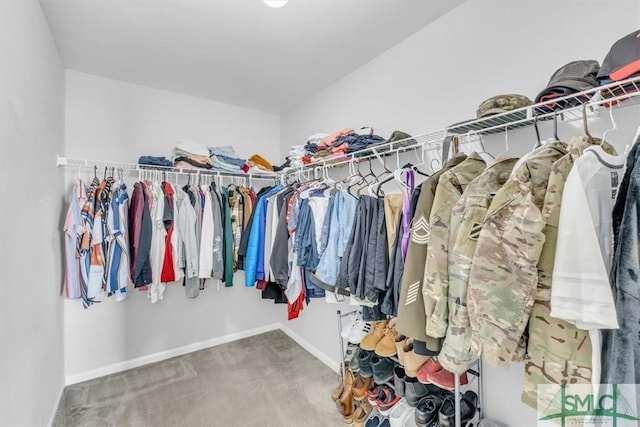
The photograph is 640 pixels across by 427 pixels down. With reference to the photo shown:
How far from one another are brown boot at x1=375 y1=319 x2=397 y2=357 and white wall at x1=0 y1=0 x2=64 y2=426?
5.76ft

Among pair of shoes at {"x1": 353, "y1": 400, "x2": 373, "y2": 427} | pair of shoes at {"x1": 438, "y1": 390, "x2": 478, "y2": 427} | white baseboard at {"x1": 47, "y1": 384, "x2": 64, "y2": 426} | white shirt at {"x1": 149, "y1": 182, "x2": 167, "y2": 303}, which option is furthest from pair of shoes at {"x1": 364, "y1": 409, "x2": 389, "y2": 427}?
white baseboard at {"x1": 47, "y1": 384, "x2": 64, "y2": 426}

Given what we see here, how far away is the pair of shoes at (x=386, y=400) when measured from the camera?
175cm

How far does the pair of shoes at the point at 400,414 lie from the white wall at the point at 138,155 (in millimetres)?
1997

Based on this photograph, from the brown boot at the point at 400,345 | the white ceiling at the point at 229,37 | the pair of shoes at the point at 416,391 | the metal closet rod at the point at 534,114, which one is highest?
the white ceiling at the point at 229,37

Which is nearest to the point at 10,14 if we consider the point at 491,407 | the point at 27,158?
the point at 27,158

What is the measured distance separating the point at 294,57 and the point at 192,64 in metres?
0.86

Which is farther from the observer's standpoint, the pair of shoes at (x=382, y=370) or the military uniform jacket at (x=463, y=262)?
the pair of shoes at (x=382, y=370)

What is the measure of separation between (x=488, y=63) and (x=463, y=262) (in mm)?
1170

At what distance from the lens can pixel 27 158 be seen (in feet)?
4.67

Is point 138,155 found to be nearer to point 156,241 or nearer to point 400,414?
point 156,241

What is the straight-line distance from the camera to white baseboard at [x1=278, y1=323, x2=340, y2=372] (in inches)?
99.9

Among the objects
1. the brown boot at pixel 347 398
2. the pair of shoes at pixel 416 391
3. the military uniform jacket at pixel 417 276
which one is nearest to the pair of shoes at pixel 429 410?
the pair of shoes at pixel 416 391

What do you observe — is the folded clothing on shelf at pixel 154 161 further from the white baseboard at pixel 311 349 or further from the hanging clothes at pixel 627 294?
the hanging clothes at pixel 627 294

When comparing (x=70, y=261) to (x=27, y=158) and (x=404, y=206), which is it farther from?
(x=404, y=206)
